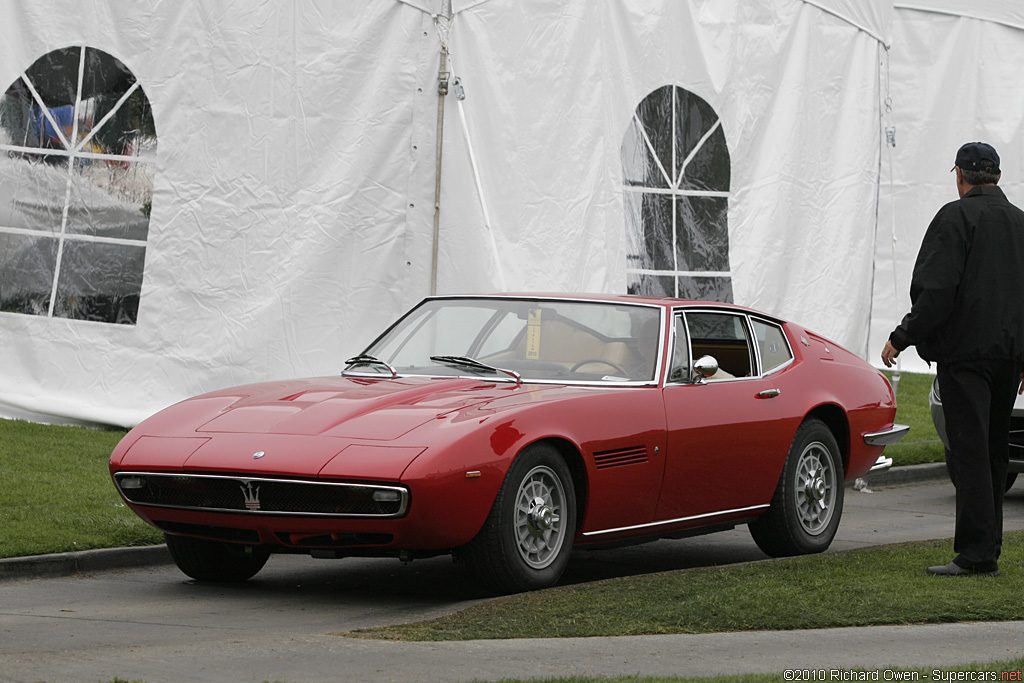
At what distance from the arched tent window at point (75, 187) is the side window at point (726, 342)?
6016 millimetres

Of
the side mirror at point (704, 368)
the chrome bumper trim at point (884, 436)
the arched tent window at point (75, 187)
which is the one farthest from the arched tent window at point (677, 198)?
the side mirror at point (704, 368)

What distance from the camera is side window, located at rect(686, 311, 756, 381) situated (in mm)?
8109

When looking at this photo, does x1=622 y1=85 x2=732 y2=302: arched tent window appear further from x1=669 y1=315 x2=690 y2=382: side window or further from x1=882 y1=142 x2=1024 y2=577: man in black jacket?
x1=882 y1=142 x2=1024 y2=577: man in black jacket

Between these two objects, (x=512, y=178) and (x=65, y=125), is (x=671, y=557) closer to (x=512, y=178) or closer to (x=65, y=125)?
(x=512, y=178)

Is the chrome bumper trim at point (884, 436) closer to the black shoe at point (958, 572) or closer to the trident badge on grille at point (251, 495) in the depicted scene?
the black shoe at point (958, 572)

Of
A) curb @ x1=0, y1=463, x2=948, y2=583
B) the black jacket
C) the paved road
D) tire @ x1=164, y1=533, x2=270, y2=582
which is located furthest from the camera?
curb @ x1=0, y1=463, x2=948, y2=583

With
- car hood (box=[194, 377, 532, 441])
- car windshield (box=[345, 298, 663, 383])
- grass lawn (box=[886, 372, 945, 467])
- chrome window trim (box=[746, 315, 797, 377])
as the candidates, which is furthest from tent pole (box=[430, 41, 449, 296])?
car hood (box=[194, 377, 532, 441])

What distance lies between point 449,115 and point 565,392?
21.2 ft

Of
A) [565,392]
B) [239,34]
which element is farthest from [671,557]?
[239,34]

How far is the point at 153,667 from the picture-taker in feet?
15.7

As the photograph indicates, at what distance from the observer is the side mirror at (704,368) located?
7410mm

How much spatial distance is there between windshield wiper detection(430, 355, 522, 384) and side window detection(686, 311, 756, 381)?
4.20 ft

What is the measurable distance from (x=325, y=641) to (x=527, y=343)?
266 centimetres

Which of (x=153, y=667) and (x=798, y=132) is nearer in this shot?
(x=153, y=667)
